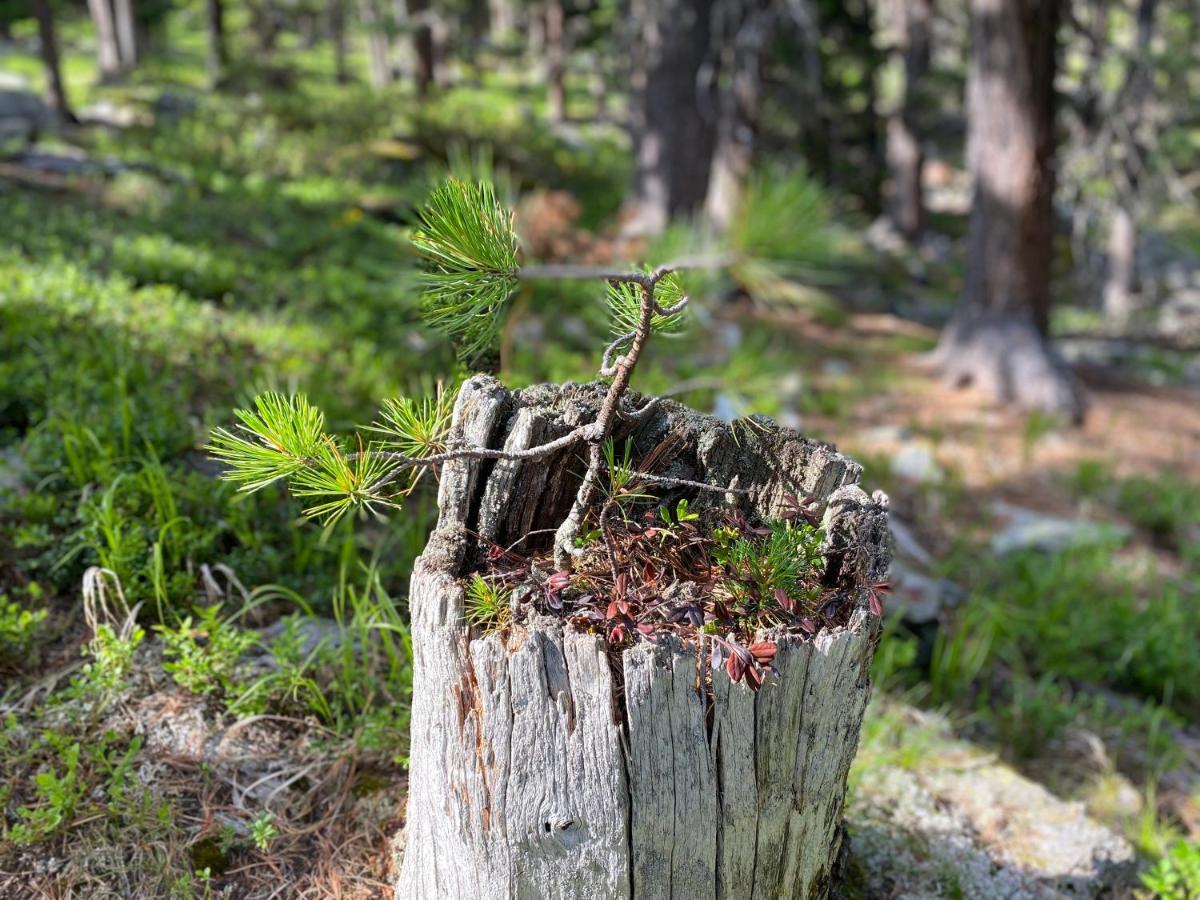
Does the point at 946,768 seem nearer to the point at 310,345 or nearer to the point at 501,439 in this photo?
the point at 501,439

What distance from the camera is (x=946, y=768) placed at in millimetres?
3453

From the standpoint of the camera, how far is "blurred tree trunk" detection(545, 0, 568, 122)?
20.9 metres

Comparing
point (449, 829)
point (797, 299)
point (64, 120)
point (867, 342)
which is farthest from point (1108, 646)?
point (64, 120)

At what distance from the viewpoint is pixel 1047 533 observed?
19.3 ft

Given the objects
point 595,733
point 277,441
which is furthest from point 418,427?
point 595,733

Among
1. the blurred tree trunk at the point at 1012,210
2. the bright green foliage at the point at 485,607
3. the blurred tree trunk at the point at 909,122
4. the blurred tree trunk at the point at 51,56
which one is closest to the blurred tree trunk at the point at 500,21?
the blurred tree trunk at the point at 909,122

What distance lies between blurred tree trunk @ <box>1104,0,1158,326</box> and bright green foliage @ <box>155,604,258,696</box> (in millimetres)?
11062

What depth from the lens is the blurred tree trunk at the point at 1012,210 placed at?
7.85 metres

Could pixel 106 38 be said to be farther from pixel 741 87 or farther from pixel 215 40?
pixel 741 87

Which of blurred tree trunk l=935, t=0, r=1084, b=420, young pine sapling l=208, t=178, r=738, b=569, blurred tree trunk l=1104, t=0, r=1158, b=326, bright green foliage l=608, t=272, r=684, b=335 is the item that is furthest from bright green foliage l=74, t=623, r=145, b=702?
blurred tree trunk l=1104, t=0, r=1158, b=326

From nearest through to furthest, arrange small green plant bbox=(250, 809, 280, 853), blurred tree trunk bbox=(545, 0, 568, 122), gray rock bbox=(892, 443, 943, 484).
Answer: small green plant bbox=(250, 809, 280, 853)
gray rock bbox=(892, 443, 943, 484)
blurred tree trunk bbox=(545, 0, 568, 122)

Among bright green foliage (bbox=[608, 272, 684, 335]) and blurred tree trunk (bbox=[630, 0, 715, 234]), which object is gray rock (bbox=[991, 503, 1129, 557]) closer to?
bright green foliage (bbox=[608, 272, 684, 335])

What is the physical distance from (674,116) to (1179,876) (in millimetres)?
10109

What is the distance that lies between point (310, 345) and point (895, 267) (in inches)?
491
